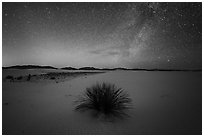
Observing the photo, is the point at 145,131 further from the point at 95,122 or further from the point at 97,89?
the point at 97,89

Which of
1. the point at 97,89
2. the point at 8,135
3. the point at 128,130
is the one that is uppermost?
the point at 97,89

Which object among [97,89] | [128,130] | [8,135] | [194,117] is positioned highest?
[97,89]

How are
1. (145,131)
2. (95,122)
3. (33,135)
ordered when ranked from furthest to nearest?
(95,122), (145,131), (33,135)

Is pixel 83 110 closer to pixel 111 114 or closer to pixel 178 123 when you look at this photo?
pixel 111 114

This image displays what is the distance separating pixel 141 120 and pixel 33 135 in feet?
6.86

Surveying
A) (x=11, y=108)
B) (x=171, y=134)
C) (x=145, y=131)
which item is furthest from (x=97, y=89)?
(x=11, y=108)

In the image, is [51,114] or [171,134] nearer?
[171,134]

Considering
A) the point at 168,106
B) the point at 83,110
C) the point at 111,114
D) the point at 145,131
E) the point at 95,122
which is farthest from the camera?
the point at 168,106

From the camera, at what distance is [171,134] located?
264 cm

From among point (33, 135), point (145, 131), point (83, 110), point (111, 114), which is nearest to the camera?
point (33, 135)

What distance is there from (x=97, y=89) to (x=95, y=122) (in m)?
0.90

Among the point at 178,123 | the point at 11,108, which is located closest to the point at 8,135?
the point at 11,108

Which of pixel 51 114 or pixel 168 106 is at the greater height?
pixel 168 106

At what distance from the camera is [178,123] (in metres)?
2.97
